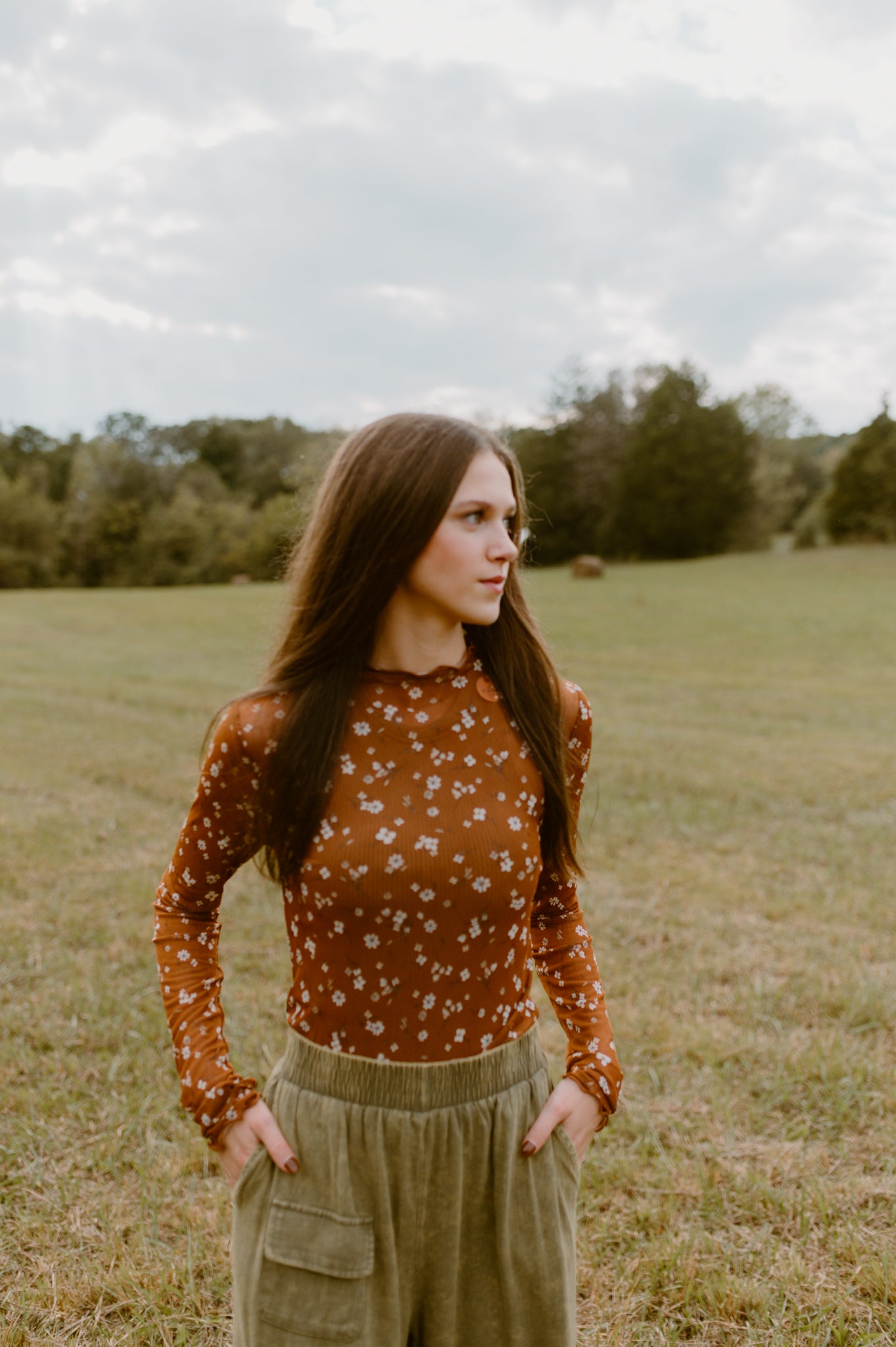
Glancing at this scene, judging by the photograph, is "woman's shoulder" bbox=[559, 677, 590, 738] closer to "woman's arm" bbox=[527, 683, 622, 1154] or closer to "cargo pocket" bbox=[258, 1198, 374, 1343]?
"woman's arm" bbox=[527, 683, 622, 1154]

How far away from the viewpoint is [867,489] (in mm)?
40750

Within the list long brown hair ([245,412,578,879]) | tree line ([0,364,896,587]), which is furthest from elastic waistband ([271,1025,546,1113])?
tree line ([0,364,896,587])

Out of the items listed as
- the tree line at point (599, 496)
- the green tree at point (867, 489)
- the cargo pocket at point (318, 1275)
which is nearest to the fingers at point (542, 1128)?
the cargo pocket at point (318, 1275)

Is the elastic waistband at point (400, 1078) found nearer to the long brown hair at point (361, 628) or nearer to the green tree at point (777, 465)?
the long brown hair at point (361, 628)

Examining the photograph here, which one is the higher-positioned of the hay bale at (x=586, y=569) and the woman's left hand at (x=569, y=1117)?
the hay bale at (x=586, y=569)

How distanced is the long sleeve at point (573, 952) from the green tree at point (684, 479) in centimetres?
4213

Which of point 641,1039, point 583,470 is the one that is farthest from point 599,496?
Answer: point 641,1039

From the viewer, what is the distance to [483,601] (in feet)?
5.27

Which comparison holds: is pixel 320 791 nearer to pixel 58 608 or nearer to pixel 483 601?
pixel 483 601

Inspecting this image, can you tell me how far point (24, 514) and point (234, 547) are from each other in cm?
989

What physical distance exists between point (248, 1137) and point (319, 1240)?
0.62ft

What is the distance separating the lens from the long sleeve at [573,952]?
1.72 meters

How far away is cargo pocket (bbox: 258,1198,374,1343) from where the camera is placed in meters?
1.43

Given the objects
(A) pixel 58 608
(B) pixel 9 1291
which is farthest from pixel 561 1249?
(A) pixel 58 608
